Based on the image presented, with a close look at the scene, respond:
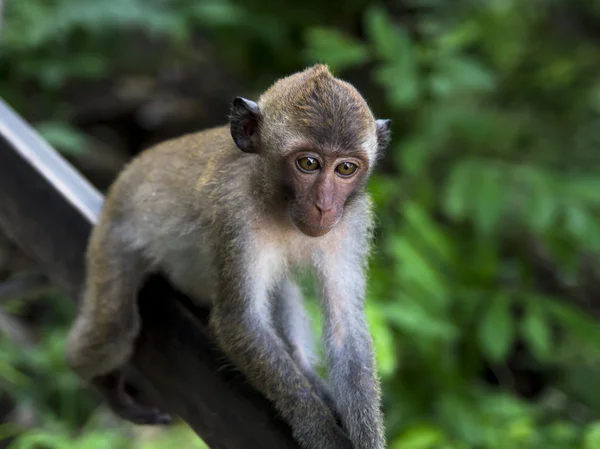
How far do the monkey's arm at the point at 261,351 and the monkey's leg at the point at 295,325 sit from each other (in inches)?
9.5

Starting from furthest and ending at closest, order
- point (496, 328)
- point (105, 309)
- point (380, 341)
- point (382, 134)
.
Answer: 1. point (496, 328)
2. point (380, 341)
3. point (105, 309)
4. point (382, 134)

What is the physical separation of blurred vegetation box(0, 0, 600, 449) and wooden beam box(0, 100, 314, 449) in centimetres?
87

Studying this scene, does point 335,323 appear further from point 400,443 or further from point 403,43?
point 403,43

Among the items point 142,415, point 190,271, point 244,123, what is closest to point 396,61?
point 190,271

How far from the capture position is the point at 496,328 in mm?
4395

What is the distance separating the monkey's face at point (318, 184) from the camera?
2.34 m

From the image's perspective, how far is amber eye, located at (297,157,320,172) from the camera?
92.1 inches

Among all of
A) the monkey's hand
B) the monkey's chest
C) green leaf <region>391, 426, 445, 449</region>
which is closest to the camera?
the monkey's chest

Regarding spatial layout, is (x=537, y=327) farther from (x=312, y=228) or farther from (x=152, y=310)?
(x=152, y=310)

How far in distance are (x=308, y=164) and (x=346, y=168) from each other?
13cm

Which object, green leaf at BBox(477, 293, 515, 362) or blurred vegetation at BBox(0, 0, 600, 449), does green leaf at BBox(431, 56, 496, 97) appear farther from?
green leaf at BBox(477, 293, 515, 362)

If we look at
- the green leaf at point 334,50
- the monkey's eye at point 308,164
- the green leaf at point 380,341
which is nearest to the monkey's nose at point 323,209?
the monkey's eye at point 308,164

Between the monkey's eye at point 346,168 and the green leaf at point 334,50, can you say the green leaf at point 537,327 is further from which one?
Result: the monkey's eye at point 346,168

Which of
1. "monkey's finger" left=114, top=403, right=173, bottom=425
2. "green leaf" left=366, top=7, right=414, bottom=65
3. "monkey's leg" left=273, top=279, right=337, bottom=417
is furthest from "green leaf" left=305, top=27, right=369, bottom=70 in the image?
"monkey's finger" left=114, top=403, right=173, bottom=425
